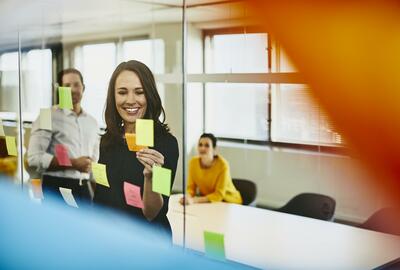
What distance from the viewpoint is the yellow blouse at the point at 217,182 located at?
6.33ft

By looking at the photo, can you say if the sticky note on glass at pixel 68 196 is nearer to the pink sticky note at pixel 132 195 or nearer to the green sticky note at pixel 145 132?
the pink sticky note at pixel 132 195

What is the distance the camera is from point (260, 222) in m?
1.87

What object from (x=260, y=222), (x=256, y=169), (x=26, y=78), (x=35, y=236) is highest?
(x=26, y=78)

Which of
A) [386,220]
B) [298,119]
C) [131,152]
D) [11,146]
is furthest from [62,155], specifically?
[386,220]

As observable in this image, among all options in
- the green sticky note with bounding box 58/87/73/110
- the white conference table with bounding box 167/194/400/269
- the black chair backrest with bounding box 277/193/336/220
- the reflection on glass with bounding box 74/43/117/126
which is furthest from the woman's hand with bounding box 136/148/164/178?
the black chair backrest with bounding box 277/193/336/220

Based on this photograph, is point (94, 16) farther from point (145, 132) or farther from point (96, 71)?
point (145, 132)

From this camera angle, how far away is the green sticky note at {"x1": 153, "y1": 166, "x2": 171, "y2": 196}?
7.34 ft

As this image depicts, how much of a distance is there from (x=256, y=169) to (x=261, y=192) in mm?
81

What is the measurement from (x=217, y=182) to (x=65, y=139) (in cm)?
118

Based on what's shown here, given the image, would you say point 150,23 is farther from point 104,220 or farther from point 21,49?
point 21,49

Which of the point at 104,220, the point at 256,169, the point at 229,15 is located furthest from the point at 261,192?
the point at 104,220

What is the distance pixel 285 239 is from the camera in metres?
1.82

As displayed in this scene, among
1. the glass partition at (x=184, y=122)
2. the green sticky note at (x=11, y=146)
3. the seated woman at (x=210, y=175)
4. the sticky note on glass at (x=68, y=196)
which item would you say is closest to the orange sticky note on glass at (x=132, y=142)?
the glass partition at (x=184, y=122)

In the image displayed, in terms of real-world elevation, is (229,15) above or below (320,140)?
above
